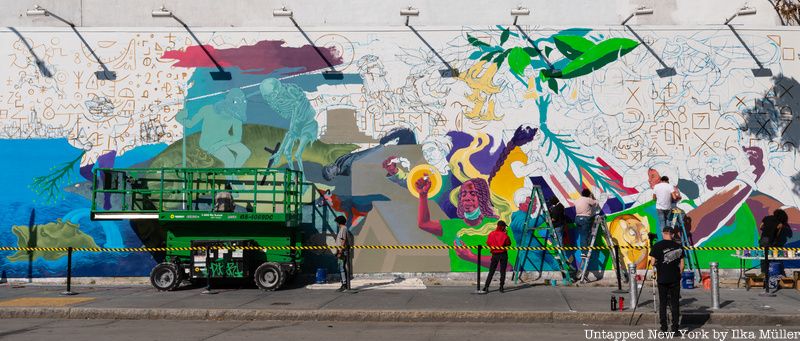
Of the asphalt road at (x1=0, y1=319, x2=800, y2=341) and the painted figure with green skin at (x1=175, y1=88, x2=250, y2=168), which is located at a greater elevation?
the painted figure with green skin at (x1=175, y1=88, x2=250, y2=168)

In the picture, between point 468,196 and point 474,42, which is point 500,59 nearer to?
point 474,42

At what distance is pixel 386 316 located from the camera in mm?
14953

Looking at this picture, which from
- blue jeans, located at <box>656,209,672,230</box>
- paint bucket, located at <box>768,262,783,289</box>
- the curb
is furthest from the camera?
blue jeans, located at <box>656,209,672,230</box>

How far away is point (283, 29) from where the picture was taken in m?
20.1

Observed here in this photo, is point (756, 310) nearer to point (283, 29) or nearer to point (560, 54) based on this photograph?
point (560, 54)

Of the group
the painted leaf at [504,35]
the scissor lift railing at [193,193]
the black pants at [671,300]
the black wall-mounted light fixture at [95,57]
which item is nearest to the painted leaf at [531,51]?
the painted leaf at [504,35]

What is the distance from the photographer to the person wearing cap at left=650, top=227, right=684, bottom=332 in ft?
42.3

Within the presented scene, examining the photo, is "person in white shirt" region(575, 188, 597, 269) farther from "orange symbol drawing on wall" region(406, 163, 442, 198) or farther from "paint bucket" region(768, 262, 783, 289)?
"paint bucket" region(768, 262, 783, 289)

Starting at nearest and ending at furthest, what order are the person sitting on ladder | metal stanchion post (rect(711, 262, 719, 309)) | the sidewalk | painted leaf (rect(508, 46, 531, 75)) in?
the sidewalk, metal stanchion post (rect(711, 262, 719, 309)), the person sitting on ladder, painted leaf (rect(508, 46, 531, 75))

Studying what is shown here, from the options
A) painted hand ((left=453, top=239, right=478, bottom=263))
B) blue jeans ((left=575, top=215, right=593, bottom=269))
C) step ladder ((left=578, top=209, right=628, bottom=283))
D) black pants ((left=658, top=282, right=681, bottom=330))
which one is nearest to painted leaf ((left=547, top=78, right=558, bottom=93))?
step ladder ((left=578, top=209, right=628, bottom=283))

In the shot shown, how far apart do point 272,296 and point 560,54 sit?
28.4 feet

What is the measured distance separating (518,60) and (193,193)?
26.8 ft

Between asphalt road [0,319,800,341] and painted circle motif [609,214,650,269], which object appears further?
painted circle motif [609,214,650,269]

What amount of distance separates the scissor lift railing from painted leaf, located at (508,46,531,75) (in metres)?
5.57
